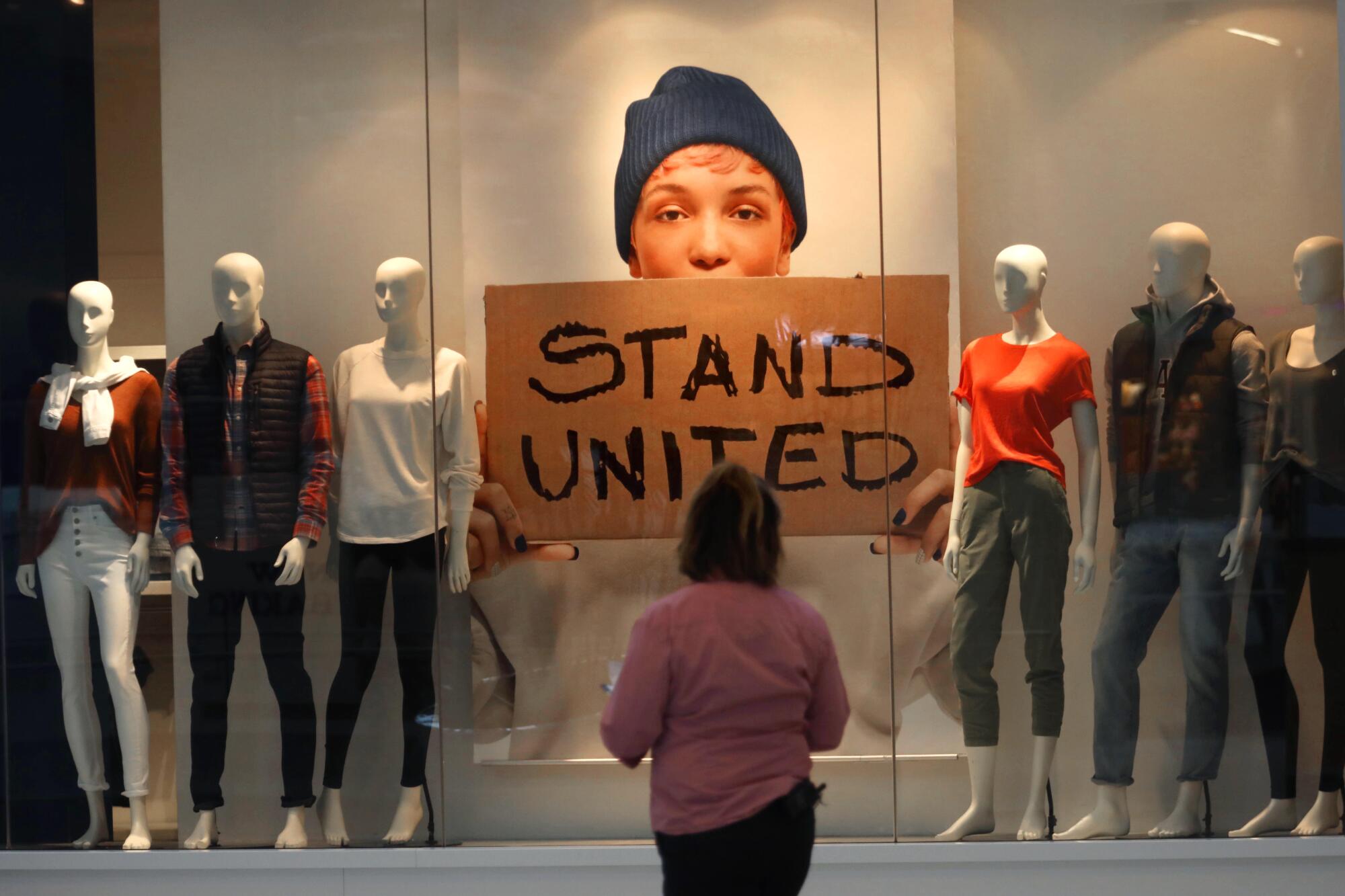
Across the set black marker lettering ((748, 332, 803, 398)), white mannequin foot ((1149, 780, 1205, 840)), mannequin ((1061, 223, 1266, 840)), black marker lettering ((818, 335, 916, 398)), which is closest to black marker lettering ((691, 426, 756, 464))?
black marker lettering ((748, 332, 803, 398))

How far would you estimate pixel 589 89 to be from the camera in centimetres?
376

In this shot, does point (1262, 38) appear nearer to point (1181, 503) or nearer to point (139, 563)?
point (1181, 503)

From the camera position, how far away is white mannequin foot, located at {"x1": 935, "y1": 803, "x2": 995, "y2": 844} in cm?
360

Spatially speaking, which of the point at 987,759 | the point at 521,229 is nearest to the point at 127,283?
the point at 521,229

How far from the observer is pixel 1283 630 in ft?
11.8

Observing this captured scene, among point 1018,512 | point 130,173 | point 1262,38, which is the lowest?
point 1018,512

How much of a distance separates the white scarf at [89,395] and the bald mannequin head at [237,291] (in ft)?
1.04

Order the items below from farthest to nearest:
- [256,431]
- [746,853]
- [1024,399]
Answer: [256,431]
[1024,399]
[746,853]

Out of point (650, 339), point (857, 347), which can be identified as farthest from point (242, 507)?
point (857, 347)

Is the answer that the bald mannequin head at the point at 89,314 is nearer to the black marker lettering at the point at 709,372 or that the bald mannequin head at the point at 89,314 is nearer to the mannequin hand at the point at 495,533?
the mannequin hand at the point at 495,533

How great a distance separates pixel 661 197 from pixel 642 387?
1.91 ft

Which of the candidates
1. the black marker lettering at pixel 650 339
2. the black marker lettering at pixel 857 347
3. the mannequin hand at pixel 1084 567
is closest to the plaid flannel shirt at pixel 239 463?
the black marker lettering at pixel 650 339

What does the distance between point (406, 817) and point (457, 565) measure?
76 centimetres

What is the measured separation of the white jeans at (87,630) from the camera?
369cm
